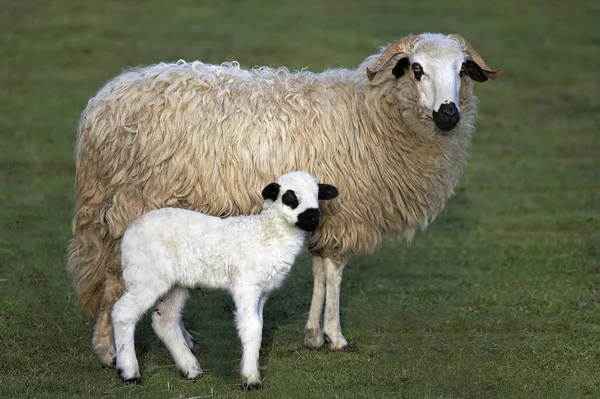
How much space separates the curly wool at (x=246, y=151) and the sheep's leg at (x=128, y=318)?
0.82m

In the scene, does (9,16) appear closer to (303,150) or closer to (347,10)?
(347,10)

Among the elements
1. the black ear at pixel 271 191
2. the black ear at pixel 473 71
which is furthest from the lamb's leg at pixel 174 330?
the black ear at pixel 473 71

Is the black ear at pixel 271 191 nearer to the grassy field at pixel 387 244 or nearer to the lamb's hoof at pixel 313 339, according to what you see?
the grassy field at pixel 387 244

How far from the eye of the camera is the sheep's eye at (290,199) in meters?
7.23

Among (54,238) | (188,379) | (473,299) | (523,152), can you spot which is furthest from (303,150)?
(523,152)

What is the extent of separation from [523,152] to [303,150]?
9.86 m

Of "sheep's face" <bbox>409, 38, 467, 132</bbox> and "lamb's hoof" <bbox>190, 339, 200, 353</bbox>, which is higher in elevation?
"sheep's face" <bbox>409, 38, 467, 132</bbox>

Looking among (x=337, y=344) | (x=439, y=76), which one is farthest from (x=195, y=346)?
(x=439, y=76)

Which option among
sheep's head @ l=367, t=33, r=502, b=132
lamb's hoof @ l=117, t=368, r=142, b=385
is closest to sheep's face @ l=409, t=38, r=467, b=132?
sheep's head @ l=367, t=33, r=502, b=132

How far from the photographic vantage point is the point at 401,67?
866cm

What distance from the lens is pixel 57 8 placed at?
26312mm

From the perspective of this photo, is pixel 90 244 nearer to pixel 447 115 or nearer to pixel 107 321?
pixel 107 321

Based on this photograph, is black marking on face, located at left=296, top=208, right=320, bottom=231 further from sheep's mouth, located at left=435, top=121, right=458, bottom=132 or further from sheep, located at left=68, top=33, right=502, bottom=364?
sheep's mouth, located at left=435, top=121, right=458, bottom=132

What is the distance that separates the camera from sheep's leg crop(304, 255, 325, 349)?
8.80 meters
